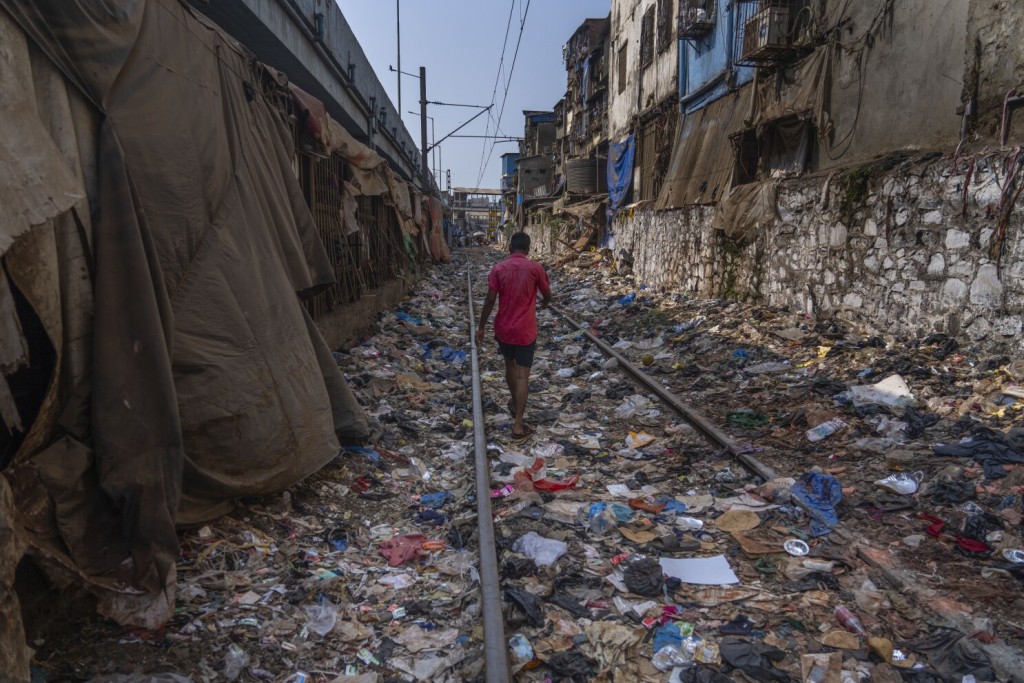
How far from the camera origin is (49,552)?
100 inches

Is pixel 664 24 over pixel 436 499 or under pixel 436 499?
over

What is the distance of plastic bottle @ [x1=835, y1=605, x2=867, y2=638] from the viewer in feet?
10.2

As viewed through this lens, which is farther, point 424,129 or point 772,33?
point 424,129

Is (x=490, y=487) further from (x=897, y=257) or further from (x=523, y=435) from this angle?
(x=897, y=257)

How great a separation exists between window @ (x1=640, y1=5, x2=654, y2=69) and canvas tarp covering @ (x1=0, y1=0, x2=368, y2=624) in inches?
673

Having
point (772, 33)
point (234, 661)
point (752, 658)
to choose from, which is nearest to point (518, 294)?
point (752, 658)

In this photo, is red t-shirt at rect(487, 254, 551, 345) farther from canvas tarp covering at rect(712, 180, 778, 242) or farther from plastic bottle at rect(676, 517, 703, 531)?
canvas tarp covering at rect(712, 180, 778, 242)

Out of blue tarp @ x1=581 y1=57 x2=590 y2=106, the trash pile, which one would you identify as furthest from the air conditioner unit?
blue tarp @ x1=581 y1=57 x2=590 y2=106

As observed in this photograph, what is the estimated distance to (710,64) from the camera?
1459 centimetres

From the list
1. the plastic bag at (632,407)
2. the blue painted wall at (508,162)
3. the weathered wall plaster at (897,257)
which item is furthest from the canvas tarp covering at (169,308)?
the blue painted wall at (508,162)

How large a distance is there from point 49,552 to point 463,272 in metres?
25.1

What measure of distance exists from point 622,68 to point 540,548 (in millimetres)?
22116

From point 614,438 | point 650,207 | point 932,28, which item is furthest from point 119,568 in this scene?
point 650,207

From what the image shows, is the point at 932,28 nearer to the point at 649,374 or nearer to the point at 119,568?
the point at 649,374
